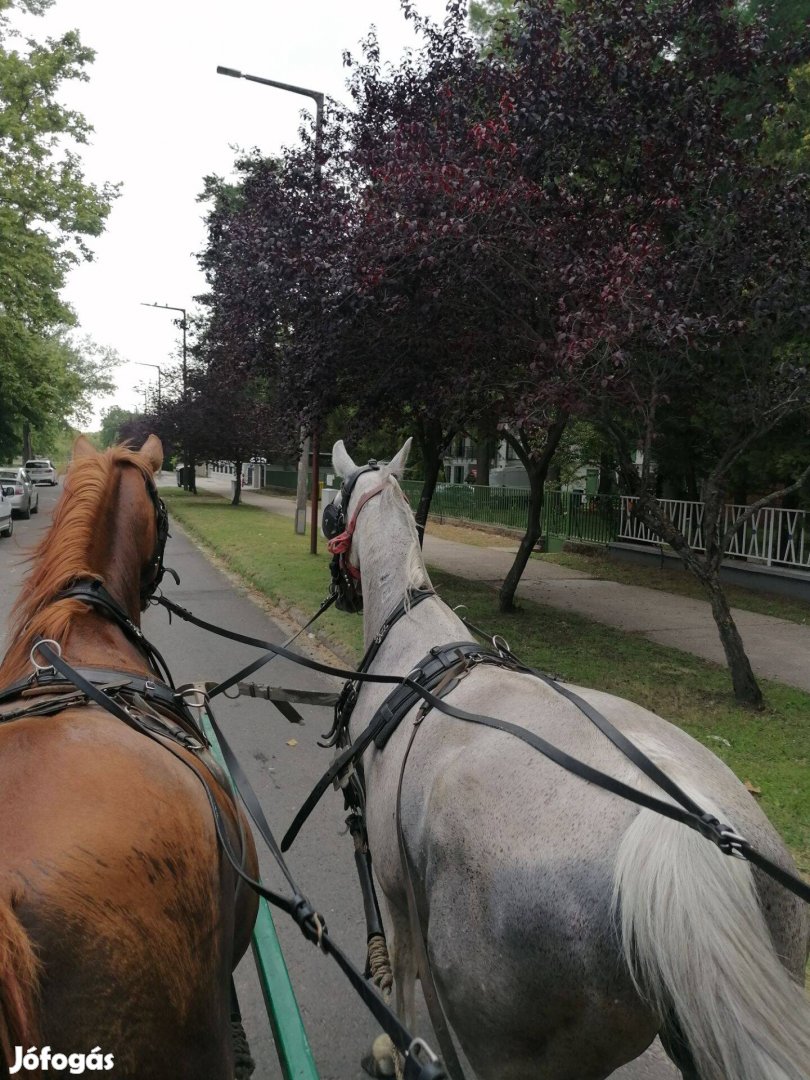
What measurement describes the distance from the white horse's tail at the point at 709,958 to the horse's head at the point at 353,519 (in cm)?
182

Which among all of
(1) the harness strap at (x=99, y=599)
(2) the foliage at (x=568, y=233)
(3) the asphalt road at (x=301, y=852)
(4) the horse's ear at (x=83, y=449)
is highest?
(2) the foliage at (x=568, y=233)

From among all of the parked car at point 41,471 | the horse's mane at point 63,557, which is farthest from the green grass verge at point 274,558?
the parked car at point 41,471

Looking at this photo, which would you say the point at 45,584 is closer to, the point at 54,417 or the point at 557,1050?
the point at 557,1050

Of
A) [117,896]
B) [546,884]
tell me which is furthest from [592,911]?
[117,896]

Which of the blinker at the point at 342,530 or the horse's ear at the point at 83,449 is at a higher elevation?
the horse's ear at the point at 83,449

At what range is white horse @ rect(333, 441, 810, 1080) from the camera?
142cm

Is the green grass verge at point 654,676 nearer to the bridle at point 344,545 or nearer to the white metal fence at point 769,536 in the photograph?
the bridle at point 344,545

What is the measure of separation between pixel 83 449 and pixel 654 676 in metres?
5.84

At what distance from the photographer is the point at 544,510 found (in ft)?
61.8

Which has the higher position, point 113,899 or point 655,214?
point 655,214

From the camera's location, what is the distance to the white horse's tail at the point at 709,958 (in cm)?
138

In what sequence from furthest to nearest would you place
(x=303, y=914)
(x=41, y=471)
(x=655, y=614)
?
(x=41, y=471)
(x=655, y=614)
(x=303, y=914)

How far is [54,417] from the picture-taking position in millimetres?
27219

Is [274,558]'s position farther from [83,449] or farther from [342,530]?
[83,449]
